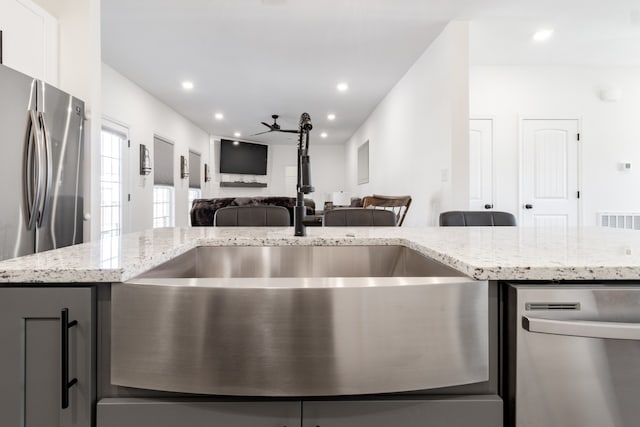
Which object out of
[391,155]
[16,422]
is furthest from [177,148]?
[16,422]

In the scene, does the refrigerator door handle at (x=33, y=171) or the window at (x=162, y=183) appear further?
the window at (x=162, y=183)

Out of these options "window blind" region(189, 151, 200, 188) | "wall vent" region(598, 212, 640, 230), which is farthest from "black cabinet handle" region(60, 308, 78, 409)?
"window blind" region(189, 151, 200, 188)

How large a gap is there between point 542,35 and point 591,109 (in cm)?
162

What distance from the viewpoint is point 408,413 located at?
2.32 ft

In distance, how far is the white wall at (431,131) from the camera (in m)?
3.53

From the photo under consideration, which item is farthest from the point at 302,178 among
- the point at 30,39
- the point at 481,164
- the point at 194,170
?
the point at 194,170

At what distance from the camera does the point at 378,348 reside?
0.67 metres

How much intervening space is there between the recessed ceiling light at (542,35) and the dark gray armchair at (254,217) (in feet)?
11.6

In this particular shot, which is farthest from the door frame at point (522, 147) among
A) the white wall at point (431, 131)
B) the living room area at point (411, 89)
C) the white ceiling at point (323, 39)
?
the white wall at point (431, 131)

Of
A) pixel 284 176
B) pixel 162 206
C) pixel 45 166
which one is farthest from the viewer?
pixel 284 176

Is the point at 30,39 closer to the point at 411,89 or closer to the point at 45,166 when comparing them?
the point at 45,166

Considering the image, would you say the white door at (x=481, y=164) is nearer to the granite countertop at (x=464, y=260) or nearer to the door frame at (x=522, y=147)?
the door frame at (x=522, y=147)

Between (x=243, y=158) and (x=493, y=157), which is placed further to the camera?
(x=243, y=158)

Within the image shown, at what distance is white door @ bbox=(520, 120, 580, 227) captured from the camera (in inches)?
187
